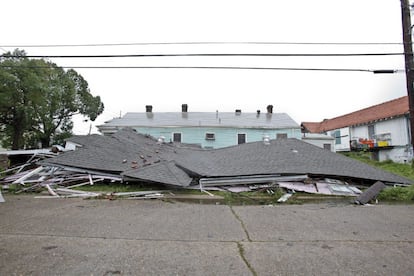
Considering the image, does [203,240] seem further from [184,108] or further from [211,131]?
[184,108]

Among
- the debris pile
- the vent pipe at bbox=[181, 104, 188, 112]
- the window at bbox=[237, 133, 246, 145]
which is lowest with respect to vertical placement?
the debris pile

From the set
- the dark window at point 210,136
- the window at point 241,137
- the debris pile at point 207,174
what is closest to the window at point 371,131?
the window at point 241,137

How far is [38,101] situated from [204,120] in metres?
14.3

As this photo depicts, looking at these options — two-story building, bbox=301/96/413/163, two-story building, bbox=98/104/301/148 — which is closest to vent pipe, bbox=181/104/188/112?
two-story building, bbox=98/104/301/148

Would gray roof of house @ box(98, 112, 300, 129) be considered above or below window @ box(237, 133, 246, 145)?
above

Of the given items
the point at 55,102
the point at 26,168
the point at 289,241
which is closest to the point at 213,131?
the point at 26,168

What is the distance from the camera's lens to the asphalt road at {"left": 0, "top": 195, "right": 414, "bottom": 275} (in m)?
2.35

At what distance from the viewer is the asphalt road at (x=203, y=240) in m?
2.35

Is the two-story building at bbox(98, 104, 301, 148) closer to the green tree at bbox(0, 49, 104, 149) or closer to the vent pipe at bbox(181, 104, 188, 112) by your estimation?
the vent pipe at bbox(181, 104, 188, 112)

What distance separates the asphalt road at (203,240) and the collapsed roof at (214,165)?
2062 millimetres

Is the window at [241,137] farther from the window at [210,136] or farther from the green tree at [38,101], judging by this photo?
the green tree at [38,101]

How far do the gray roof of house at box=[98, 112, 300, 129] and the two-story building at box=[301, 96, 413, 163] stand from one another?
22.8 ft

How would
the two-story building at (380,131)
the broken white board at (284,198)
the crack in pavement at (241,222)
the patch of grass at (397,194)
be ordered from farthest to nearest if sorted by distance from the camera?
the two-story building at (380,131)
the patch of grass at (397,194)
the broken white board at (284,198)
the crack in pavement at (241,222)

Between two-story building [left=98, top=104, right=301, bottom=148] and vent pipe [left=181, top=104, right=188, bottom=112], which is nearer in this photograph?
two-story building [left=98, top=104, right=301, bottom=148]
